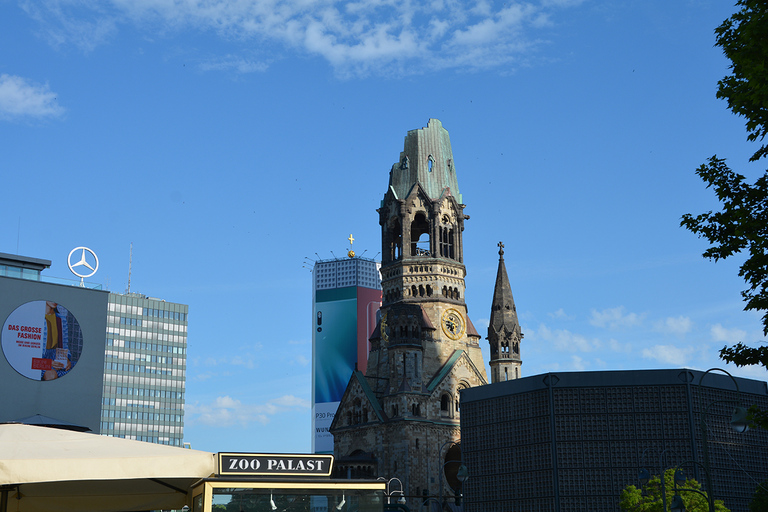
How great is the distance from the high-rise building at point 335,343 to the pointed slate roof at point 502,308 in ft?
283

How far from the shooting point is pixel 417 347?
305 feet

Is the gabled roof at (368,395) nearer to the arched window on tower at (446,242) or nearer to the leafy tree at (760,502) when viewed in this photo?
the arched window on tower at (446,242)

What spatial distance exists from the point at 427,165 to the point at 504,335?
71.0 ft

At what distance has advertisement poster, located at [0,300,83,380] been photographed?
5666cm

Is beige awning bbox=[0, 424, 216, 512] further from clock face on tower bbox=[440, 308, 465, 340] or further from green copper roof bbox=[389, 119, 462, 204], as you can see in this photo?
green copper roof bbox=[389, 119, 462, 204]

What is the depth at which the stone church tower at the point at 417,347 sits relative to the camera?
296 ft

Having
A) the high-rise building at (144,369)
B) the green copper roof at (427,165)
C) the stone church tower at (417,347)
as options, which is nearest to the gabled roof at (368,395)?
the stone church tower at (417,347)

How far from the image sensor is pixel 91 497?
1532 cm

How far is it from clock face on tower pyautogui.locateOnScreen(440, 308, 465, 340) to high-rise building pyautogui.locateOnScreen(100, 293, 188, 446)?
79.3 m

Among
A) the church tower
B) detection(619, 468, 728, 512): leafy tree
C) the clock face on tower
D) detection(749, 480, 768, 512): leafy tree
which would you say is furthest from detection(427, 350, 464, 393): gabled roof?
detection(619, 468, 728, 512): leafy tree

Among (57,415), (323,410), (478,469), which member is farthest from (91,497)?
(323,410)

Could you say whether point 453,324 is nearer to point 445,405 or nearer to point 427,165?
point 445,405

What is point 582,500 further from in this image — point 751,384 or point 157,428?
point 157,428

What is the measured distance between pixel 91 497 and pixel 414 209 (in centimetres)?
8661
